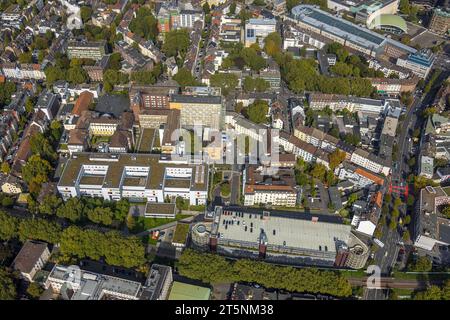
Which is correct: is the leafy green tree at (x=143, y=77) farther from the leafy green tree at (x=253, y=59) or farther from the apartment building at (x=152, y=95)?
the leafy green tree at (x=253, y=59)

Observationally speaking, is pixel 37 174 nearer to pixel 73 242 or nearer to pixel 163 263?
pixel 73 242

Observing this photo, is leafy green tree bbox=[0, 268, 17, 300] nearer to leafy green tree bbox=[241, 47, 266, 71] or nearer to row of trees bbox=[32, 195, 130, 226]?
row of trees bbox=[32, 195, 130, 226]

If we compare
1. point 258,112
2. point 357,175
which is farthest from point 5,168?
point 357,175

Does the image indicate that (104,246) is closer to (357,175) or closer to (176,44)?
(357,175)

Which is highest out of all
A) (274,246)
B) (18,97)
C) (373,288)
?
(18,97)

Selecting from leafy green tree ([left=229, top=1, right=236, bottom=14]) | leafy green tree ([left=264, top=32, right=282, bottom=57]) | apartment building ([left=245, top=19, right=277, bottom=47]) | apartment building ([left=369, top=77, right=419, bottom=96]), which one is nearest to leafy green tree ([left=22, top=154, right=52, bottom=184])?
leafy green tree ([left=264, top=32, right=282, bottom=57])

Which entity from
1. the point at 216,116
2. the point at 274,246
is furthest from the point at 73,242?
the point at 216,116

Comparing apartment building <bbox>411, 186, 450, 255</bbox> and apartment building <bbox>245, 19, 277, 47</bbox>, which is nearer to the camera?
apartment building <bbox>411, 186, 450, 255</bbox>
